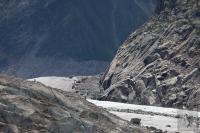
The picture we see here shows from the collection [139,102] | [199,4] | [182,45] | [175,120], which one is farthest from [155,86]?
[175,120]

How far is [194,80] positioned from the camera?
13162 cm

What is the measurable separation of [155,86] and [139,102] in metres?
4.47

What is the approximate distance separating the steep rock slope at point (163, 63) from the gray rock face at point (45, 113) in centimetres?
7984

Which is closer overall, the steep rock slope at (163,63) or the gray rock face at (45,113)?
the gray rock face at (45,113)

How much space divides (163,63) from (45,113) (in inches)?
4252

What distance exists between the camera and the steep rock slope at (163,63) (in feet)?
436

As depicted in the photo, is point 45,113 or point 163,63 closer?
point 45,113

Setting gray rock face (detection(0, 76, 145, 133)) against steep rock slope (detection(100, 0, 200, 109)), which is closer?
gray rock face (detection(0, 76, 145, 133))

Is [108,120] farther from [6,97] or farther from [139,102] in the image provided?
[139,102]

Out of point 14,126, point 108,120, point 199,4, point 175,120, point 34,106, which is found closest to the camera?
point 14,126

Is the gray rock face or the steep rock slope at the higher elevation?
the steep rock slope

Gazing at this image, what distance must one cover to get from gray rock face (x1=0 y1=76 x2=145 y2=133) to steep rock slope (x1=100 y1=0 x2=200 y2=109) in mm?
79842

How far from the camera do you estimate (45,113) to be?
39.9 metres

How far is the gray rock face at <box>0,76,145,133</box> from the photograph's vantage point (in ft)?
126
